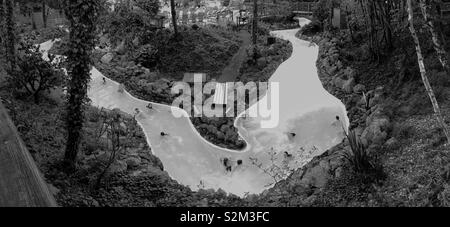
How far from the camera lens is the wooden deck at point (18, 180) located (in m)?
5.65

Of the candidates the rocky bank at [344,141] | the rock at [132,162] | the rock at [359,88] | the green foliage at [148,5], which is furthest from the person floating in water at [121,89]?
the rock at [359,88]

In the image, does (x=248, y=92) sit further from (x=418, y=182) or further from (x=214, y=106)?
(x=418, y=182)

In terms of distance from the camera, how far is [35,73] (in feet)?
38.4

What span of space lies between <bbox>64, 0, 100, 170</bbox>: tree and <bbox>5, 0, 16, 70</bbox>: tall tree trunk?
223 inches

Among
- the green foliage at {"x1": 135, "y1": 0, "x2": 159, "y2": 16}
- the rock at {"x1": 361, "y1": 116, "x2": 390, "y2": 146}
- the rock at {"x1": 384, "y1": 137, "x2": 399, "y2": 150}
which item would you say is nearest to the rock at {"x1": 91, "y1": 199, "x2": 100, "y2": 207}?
the rock at {"x1": 361, "y1": 116, "x2": 390, "y2": 146}

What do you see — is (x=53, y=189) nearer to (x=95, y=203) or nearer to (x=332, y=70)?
(x=95, y=203)

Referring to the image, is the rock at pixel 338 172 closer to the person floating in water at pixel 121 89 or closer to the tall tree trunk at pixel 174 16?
the person floating in water at pixel 121 89

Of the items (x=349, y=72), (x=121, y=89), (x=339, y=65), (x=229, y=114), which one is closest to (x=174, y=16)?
(x=121, y=89)

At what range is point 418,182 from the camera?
7211 millimetres

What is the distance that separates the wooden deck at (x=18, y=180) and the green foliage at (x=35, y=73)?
449 cm

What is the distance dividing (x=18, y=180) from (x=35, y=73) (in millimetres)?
6390

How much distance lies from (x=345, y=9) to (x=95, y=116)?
12087 mm

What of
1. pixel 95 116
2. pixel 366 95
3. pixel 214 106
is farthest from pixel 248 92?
pixel 95 116

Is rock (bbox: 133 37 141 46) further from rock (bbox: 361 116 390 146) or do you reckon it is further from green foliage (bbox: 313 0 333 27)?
rock (bbox: 361 116 390 146)
